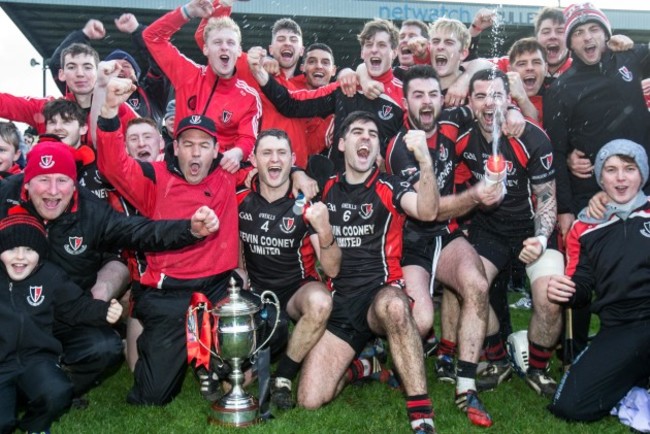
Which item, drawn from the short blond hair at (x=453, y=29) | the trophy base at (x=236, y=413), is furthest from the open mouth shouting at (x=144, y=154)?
the short blond hair at (x=453, y=29)

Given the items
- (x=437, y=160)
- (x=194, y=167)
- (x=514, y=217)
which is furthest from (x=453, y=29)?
(x=194, y=167)

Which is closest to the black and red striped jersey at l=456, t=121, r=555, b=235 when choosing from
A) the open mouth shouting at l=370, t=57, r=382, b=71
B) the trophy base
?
the open mouth shouting at l=370, t=57, r=382, b=71

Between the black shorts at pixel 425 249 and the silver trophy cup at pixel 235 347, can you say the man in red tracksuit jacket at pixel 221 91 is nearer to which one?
the black shorts at pixel 425 249

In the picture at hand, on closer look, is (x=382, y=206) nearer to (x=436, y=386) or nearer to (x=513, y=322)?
(x=436, y=386)

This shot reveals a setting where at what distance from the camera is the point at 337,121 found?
6.18m

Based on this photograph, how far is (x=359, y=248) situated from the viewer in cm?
511

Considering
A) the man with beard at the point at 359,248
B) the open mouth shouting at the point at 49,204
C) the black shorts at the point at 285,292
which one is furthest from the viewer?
the black shorts at the point at 285,292

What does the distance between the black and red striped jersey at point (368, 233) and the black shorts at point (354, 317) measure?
62 mm

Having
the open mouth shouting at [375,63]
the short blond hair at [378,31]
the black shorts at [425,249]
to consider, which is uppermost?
the short blond hair at [378,31]

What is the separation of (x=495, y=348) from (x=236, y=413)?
2.10m

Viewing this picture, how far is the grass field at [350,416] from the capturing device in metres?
4.46

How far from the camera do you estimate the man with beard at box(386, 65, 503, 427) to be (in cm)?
477

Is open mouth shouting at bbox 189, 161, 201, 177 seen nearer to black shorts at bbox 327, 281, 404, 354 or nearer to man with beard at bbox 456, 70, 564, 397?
black shorts at bbox 327, 281, 404, 354

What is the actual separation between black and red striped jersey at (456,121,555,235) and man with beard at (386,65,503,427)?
165 mm
